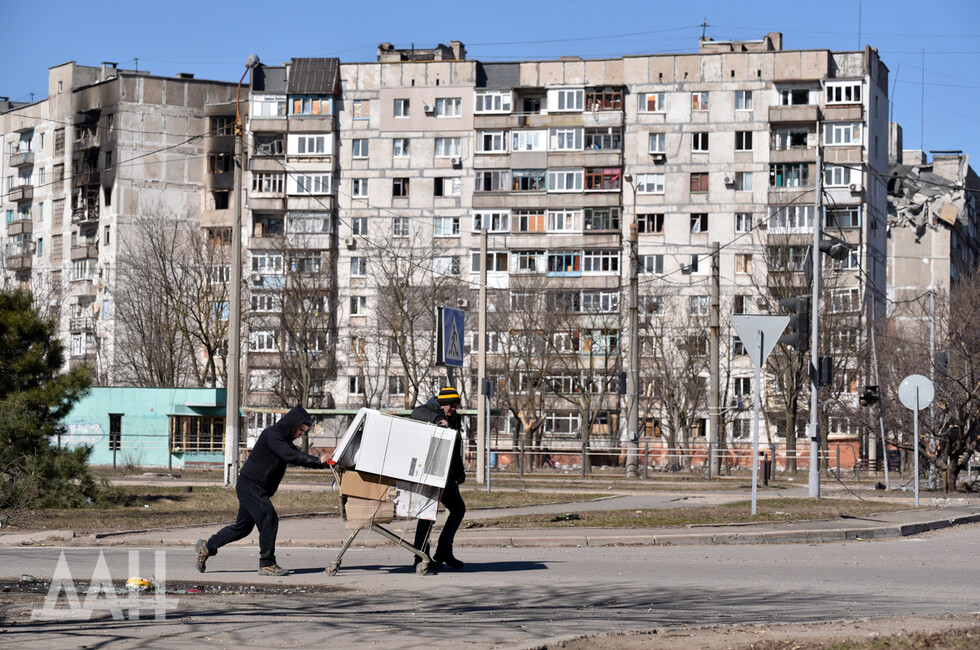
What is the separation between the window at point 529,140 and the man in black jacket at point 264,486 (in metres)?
67.0

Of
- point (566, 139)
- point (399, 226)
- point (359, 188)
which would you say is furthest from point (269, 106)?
point (566, 139)

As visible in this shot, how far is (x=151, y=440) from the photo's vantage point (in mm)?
49375

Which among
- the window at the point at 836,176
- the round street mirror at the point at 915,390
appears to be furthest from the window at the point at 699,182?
the round street mirror at the point at 915,390

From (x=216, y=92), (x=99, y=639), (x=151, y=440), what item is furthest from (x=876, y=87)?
(x=99, y=639)

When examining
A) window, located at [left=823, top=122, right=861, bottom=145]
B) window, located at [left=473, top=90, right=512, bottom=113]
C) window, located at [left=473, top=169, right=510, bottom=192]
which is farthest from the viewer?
window, located at [left=473, top=90, right=512, bottom=113]

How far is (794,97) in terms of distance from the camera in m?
76.4

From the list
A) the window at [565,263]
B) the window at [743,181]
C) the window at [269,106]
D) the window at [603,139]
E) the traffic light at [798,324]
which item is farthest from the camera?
the window at [269,106]

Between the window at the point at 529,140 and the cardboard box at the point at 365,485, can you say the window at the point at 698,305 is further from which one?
the cardboard box at the point at 365,485

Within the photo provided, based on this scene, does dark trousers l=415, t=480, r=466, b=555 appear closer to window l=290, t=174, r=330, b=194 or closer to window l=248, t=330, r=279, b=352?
window l=248, t=330, r=279, b=352

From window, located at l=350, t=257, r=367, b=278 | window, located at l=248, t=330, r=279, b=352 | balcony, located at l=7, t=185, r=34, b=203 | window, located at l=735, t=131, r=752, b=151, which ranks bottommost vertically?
window, located at l=248, t=330, r=279, b=352

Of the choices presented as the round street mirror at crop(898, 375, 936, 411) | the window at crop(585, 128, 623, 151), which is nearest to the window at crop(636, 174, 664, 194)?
the window at crop(585, 128, 623, 151)

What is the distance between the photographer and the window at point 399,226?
80.0 m

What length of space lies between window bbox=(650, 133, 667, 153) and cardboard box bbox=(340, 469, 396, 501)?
6709 centimetres

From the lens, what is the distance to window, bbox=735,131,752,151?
7656 centimetres
